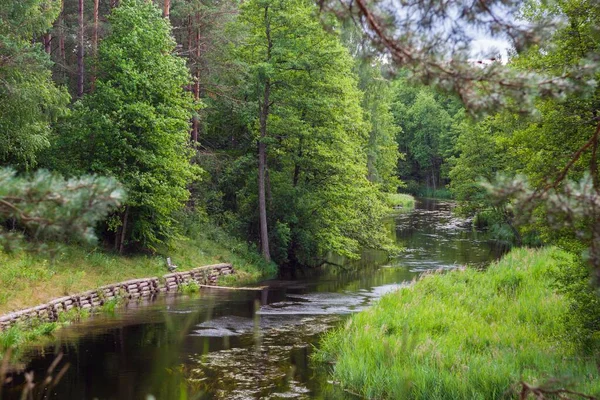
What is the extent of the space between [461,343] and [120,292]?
11.7 meters

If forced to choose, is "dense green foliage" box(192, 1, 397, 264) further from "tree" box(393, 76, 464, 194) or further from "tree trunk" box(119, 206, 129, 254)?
"tree" box(393, 76, 464, 194)

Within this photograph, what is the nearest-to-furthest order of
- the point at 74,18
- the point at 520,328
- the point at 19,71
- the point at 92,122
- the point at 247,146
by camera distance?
the point at 520,328 → the point at 19,71 → the point at 92,122 → the point at 247,146 → the point at 74,18

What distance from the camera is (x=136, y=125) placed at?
21.2 m

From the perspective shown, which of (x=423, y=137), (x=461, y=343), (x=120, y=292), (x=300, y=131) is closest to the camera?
(x=461, y=343)

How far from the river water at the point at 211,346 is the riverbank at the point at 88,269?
30.6 inches

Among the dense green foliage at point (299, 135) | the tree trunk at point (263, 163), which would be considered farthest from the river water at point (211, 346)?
the dense green foliage at point (299, 135)

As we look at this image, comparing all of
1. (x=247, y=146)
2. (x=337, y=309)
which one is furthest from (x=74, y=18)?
(x=337, y=309)

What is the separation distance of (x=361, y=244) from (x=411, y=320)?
16821 mm

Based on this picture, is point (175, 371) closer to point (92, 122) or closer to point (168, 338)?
point (168, 338)

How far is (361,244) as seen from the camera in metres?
30.1

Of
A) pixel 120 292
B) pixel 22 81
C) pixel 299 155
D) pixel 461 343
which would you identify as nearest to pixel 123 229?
pixel 120 292

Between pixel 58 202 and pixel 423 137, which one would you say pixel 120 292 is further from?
pixel 423 137

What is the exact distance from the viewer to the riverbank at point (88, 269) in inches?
622

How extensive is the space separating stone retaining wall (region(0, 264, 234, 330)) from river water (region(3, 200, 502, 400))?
2.54ft
